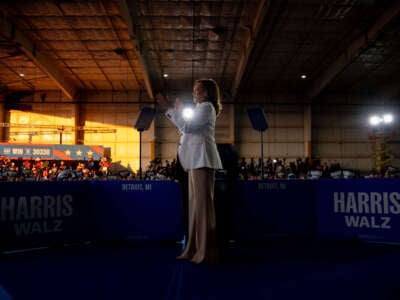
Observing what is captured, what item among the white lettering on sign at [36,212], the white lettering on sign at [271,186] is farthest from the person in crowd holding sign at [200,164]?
the white lettering on sign at [36,212]

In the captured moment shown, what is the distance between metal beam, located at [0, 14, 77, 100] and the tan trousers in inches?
456

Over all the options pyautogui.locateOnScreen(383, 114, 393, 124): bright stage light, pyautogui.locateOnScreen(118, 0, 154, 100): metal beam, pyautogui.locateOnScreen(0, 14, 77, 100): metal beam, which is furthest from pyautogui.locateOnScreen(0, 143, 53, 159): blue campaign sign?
pyautogui.locateOnScreen(383, 114, 393, 124): bright stage light

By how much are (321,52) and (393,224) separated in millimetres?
12029

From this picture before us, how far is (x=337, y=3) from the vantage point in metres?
10.0

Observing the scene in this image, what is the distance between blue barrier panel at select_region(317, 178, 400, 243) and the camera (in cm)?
325

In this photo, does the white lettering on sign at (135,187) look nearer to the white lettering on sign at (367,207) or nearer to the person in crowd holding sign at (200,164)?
the person in crowd holding sign at (200,164)

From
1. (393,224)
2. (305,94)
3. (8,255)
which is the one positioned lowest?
(8,255)

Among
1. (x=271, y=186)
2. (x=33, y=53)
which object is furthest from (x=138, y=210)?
(x=33, y=53)

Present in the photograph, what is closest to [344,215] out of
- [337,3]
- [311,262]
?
[311,262]

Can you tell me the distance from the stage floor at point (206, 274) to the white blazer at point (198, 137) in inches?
31.8

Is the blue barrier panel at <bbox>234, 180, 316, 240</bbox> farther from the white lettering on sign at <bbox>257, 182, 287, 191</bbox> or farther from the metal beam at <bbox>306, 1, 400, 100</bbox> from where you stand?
the metal beam at <bbox>306, 1, 400, 100</bbox>

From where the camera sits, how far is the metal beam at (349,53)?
10292 mm

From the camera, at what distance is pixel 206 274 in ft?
7.23

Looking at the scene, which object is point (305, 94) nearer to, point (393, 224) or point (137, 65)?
point (137, 65)
